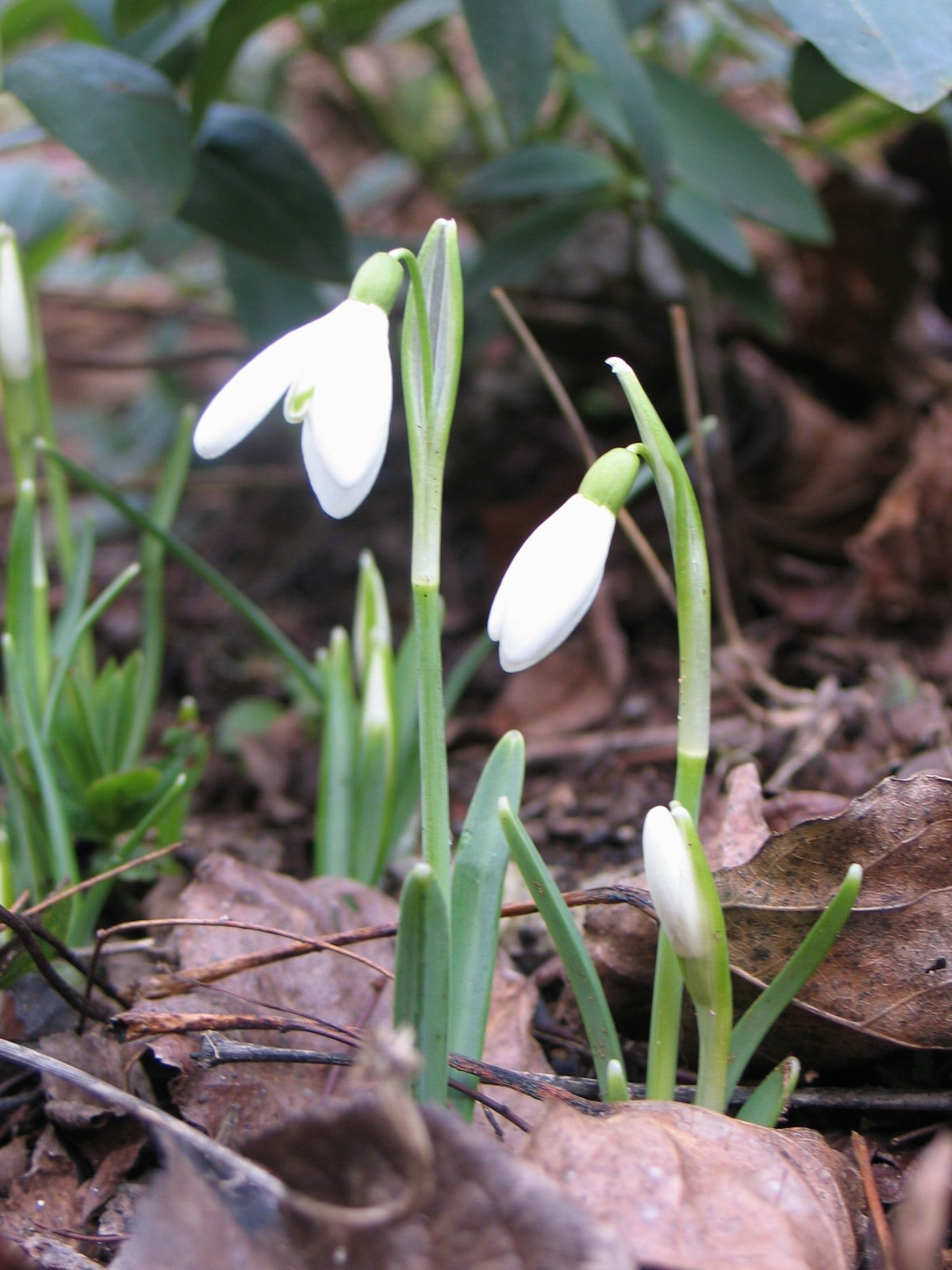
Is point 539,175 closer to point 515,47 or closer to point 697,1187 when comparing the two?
point 515,47

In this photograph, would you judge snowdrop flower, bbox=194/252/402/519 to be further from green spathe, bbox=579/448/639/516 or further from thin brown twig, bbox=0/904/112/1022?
thin brown twig, bbox=0/904/112/1022

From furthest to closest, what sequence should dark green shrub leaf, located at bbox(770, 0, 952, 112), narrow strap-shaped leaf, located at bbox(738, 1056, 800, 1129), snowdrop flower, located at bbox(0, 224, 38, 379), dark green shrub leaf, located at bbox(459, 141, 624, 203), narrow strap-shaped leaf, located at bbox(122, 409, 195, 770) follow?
dark green shrub leaf, located at bbox(459, 141, 624, 203) → narrow strap-shaped leaf, located at bbox(122, 409, 195, 770) → snowdrop flower, located at bbox(0, 224, 38, 379) → dark green shrub leaf, located at bbox(770, 0, 952, 112) → narrow strap-shaped leaf, located at bbox(738, 1056, 800, 1129)

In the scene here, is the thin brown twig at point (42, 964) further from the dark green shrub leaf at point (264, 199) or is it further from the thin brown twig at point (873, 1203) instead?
the dark green shrub leaf at point (264, 199)

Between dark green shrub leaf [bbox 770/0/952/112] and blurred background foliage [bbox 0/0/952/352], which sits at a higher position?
dark green shrub leaf [bbox 770/0/952/112]

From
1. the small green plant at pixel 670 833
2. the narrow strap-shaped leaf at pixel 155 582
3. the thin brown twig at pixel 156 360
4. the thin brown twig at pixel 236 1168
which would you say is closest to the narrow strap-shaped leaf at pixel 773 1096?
the small green plant at pixel 670 833

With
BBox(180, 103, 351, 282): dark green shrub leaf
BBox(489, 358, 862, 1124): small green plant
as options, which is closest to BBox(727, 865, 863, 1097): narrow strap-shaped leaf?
BBox(489, 358, 862, 1124): small green plant

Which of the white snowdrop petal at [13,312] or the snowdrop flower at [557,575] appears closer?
the snowdrop flower at [557,575]

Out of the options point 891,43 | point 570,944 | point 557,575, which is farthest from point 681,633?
point 891,43
